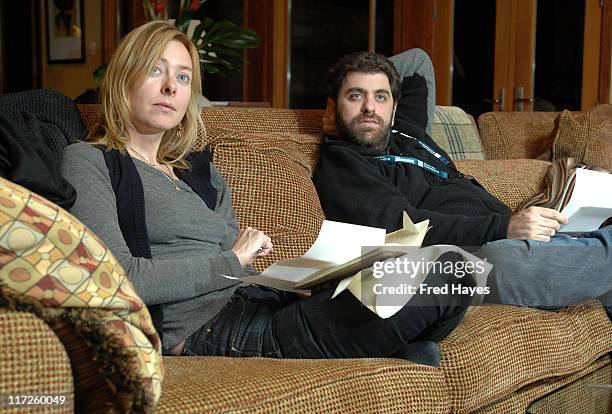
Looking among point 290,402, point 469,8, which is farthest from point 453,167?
point 469,8

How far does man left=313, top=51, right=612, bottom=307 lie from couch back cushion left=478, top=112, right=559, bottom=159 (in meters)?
0.63

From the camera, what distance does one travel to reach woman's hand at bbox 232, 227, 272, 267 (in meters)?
1.70

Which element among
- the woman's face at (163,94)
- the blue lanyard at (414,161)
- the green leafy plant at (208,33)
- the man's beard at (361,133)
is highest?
the green leafy plant at (208,33)

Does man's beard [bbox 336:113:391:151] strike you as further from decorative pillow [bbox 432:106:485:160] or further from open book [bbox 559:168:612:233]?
decorative pillow [bbox 432:106:485:160]

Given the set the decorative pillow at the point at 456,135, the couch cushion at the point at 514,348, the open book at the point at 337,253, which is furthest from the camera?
the decorative pillow at the point at 456,135

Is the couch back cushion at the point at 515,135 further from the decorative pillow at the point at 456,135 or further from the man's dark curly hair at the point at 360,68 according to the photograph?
the man's dark curly hair at the point at 360,68

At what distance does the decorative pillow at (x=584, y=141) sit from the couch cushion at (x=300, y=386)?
181 cm

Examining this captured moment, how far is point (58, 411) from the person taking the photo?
1033 millimetres

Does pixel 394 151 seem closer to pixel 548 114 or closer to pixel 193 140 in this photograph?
pixel 193 140

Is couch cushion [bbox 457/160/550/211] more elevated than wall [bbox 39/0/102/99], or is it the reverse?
wall [bbox 39/0/102/99]

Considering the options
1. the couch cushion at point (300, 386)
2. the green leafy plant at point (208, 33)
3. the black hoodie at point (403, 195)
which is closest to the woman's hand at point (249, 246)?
the couch cushion at point (300, 386)

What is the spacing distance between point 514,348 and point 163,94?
93 centimetres

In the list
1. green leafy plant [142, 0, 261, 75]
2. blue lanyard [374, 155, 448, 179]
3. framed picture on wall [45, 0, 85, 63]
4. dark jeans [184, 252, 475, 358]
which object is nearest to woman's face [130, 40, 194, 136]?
dark jeans [184, 252, 475, 358]

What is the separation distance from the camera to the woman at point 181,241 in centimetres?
155
